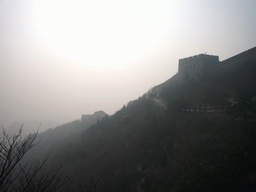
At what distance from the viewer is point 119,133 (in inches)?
1034

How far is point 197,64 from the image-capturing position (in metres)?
25.2

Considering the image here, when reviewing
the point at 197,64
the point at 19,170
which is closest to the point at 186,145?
the point at 19,170

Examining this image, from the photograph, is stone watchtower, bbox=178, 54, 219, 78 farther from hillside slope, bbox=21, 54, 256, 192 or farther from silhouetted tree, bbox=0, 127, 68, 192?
silhouetted tree, bbox=0, 127, 68, 192

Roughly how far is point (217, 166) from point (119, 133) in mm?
16142

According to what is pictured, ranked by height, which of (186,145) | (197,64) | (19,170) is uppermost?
(197,64)

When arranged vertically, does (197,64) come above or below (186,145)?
above

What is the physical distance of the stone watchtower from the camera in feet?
80.9

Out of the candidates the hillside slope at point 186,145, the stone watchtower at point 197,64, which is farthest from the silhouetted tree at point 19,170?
the stone watchtower at point 197,64

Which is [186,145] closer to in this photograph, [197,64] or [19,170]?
[19,170]

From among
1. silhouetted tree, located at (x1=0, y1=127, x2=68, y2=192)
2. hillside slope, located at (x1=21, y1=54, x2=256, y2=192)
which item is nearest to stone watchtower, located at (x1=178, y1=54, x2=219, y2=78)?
hillside slope, located at (x1=21, y1=54, x2=256, y2=192)

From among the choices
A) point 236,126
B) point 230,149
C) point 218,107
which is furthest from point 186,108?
point 230,149

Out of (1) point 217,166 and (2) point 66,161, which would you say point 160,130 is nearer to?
(1) point 217,166

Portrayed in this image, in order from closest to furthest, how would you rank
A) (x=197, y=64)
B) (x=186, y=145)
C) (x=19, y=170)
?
(x=19, y=170)
(x=186, y=145)
(x=197, y=64)

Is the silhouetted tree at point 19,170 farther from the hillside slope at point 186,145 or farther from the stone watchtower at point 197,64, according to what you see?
the stone watchtower at point 197,64
